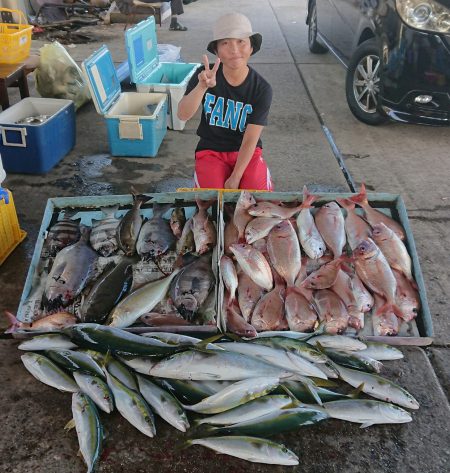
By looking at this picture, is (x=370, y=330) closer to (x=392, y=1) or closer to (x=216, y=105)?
(x=216, y=105)

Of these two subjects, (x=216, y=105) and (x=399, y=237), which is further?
(x=216, y=105)

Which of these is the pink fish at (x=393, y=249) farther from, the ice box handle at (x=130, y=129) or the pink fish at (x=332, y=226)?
the ice box handle at (x=130, y=129)

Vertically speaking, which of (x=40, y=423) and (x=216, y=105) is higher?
(x=216, y=105)

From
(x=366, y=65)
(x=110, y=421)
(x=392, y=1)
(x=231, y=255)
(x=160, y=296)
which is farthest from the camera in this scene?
(x=366, y=65)

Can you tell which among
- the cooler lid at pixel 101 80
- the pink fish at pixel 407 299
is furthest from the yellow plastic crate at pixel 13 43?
the pink fish at pixel 407 299

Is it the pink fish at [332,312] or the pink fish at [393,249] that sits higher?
the pink fish at [393,249]

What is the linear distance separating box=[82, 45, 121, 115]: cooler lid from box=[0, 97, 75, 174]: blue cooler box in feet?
1.00

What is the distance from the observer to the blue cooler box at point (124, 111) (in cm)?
447

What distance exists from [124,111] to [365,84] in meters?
2.68

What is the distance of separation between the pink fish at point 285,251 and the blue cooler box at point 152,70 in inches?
106

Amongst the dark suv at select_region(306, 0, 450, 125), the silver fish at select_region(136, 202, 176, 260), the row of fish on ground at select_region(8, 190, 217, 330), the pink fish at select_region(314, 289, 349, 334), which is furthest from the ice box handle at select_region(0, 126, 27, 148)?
the dark suv at select_region(306, 0, 450, 125)

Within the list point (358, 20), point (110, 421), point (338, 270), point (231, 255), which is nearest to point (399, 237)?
point (338, 270)

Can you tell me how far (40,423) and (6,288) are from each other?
3.66ft

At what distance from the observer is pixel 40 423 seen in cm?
212
